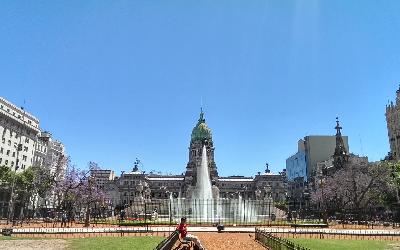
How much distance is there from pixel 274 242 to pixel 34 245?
16.7 metres

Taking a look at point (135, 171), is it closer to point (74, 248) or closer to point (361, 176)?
point (361, 176)

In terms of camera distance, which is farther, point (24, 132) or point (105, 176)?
point (105, 176)

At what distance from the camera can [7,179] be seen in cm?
7281

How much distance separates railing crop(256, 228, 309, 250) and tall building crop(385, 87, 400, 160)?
89110 mm

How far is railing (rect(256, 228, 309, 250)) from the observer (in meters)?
18.1

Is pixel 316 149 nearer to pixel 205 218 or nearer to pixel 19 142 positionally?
pixel 205 218

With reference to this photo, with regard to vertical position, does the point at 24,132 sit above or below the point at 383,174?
above

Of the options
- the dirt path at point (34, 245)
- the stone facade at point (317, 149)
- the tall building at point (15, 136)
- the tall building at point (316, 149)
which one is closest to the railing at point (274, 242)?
the dirt path at point (34, 245)

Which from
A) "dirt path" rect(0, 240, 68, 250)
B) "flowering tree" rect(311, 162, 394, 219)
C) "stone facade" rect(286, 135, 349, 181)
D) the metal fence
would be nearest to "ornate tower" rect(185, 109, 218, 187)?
"stone facade" rect(286, 135, 349, 181)

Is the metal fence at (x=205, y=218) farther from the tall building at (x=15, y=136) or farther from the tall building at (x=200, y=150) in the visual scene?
the tall building at (x=200, y=150)

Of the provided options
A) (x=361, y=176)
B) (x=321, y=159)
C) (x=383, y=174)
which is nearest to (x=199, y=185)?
(x=361, y=176)

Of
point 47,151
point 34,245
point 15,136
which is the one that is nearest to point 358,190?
point 34,245

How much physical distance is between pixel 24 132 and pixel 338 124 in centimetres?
9090

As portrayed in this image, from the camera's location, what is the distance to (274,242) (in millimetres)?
23156
